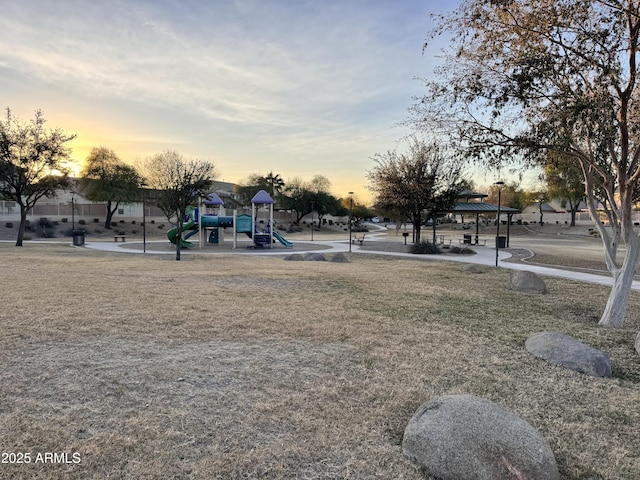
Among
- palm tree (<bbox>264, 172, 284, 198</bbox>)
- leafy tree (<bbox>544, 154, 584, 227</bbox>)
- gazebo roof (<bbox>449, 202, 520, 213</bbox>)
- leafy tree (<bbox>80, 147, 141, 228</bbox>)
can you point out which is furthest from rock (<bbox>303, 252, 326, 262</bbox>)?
palm tree (<bbox>264, 172, 284, 198</bbox>)

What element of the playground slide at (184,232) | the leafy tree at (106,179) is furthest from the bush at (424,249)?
the leafy tree at (106,179)

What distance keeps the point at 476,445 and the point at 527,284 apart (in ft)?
28.7

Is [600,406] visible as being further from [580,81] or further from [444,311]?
[580,81]

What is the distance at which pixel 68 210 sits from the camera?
45.4 metres

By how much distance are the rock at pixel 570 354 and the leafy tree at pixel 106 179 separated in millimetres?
42657

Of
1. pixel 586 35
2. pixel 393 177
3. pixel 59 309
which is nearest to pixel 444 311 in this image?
pixel 586 35

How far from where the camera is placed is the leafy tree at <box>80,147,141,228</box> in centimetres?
Answer: 4212

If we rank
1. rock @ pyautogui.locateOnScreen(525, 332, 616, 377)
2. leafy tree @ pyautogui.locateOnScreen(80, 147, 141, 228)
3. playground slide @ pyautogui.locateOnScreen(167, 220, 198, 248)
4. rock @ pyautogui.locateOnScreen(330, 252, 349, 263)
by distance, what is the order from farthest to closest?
leafy tree @ pyautogui.locateOnScreen(80, 147, 141, 228), playground slide @ pyautogui.locateOnScreen(167, 220, 198, 248), rock @ pyautogui.locateOnScreen(330, 252, 349, 263), rock @ pyautogui.locateOnScreen(525, 332, 616, 377)

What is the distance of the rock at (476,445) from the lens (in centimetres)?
271

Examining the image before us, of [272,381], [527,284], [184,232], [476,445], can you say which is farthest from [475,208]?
[476,445]

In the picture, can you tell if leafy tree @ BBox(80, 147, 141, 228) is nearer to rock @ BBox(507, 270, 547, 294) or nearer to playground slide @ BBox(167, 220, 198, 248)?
playground slide @ BBox(167, 220, 198, 248)

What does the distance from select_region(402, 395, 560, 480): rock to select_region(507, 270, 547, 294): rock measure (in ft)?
26.8

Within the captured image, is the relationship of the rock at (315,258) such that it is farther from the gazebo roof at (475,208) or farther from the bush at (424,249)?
the gazebo roof at (475,208)

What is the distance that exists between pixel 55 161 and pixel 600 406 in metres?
29.2
